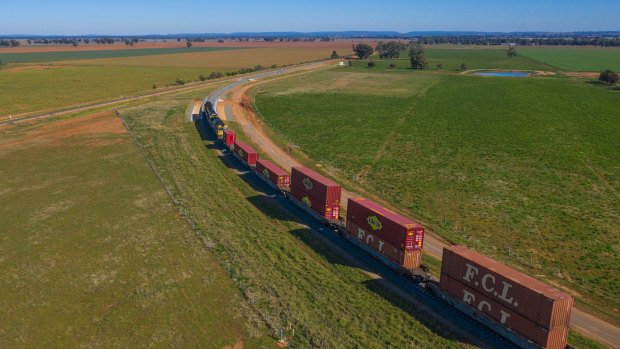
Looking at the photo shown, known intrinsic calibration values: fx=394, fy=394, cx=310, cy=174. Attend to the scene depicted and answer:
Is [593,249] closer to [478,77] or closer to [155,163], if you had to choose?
[155,163]

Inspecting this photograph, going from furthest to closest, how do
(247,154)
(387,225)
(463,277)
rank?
(247,154)
(387,225)
(463,277)

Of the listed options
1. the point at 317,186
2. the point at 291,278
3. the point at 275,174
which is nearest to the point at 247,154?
the point at 275,174

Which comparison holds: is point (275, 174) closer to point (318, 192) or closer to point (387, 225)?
point (318, 192)

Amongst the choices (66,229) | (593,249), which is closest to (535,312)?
(593,249)

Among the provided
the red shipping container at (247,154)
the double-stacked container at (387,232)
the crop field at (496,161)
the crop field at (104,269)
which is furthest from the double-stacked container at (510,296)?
the red shipping container at (247,154)

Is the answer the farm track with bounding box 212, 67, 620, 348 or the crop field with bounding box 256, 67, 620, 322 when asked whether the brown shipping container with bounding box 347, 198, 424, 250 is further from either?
the crop field with bounding box 256, 67, 620, 322

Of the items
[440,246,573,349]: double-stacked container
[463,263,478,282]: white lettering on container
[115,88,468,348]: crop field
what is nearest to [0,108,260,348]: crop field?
[115,88,468,348]: crop field
